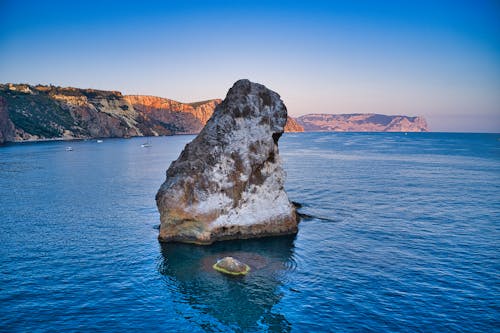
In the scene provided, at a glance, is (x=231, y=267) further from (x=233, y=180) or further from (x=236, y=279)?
(x=233, y=180)

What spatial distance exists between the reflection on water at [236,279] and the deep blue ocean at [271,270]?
0.11 m

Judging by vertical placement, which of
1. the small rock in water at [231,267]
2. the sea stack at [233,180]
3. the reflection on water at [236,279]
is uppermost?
the sea stack at [233,180]

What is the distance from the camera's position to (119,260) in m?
31.3

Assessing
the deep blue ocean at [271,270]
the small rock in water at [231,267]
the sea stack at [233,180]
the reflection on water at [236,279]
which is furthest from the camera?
the sea stack at [233,180]

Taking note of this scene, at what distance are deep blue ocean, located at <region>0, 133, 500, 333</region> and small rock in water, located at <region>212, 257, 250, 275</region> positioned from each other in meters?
0.58

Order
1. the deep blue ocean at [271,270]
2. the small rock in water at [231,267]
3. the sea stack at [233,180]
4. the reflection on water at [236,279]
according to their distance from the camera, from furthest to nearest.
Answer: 1. the sea stack at [233,180]
2. the small rock in water at [231,267]
3. the reflection on water at [236,279]
4. the deep blue ocean at [271,270]

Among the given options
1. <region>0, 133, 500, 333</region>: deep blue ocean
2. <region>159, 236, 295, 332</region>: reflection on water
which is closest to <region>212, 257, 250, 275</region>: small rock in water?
<region>159, 236, 295, 332</region>: reflection on water

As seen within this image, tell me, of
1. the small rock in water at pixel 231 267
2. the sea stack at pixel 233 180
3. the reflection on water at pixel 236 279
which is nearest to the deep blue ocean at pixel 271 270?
the reflection on water at pixel 236 279

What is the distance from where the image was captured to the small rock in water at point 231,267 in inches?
1121

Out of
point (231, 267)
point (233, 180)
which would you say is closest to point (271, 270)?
point (231, 267)

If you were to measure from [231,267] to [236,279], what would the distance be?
1.25 metres

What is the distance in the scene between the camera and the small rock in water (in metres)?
28.5

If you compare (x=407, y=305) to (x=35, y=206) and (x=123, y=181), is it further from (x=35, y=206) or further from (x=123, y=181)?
(x=123, y=181)

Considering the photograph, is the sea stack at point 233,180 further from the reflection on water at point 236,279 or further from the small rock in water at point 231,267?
the small rock in water at point 231,267
